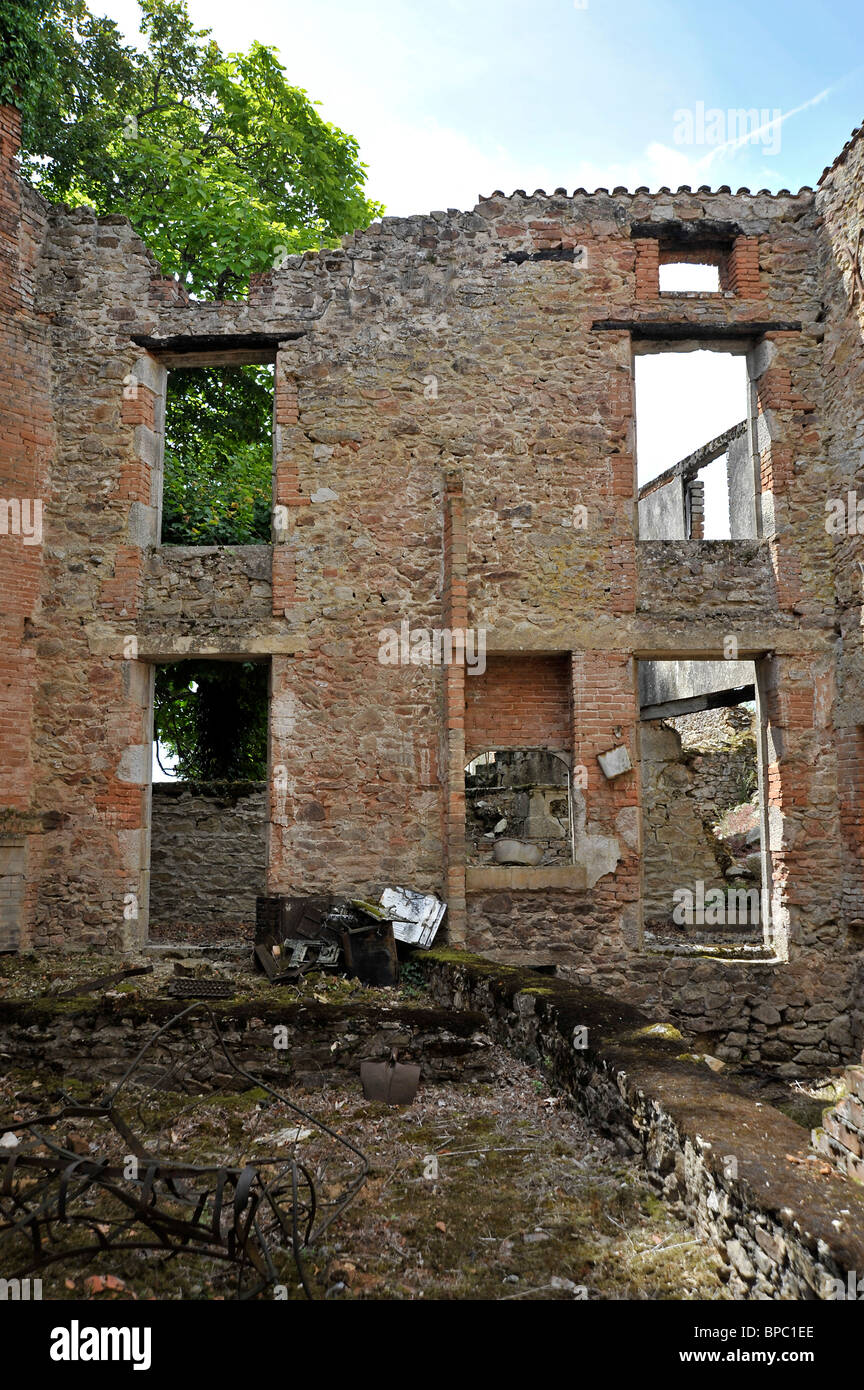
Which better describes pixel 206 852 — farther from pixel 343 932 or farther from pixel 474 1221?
pixel 474 1221

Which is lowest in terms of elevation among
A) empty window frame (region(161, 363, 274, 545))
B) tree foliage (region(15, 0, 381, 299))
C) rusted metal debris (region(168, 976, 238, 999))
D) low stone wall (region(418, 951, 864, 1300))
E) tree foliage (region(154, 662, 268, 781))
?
rusted metal debris (region(168, 976, 238, 999))

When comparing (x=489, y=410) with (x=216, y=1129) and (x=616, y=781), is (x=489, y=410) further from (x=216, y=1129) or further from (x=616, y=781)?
(x=216, y=1129)

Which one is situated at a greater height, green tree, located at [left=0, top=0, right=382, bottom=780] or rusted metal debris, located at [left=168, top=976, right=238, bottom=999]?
green tree, located at [left=0, top=0, right=382, bottom=780]

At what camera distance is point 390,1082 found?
5.32m

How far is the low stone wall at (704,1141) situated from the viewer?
8.82ft

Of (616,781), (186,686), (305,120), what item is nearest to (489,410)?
(616,781)

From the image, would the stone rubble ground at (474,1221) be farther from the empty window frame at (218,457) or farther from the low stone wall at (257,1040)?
the empty window frame at (218,457)

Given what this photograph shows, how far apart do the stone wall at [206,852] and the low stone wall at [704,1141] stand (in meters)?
7.51

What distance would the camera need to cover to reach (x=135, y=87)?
48.9 ft

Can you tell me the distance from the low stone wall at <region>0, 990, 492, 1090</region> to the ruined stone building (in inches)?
101

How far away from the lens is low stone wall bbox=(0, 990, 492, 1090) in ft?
18.7

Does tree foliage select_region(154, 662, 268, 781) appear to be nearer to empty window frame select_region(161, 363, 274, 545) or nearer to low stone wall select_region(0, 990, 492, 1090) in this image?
empty window frame select_region(161, 363, 274, 545)

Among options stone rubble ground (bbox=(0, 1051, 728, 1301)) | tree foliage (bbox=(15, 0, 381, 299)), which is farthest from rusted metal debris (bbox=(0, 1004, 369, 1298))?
tree foliage (bbox=(15, 0, 381, 299))

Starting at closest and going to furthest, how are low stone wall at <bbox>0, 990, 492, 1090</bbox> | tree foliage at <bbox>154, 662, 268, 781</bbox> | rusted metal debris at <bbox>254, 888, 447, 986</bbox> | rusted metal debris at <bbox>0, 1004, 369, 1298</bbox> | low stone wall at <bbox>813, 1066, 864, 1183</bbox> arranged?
rusted metal debris at <bbox>0, 1004, 369, 1298</bbox>, low stone wall at <bbox>813, 1066, 864, 1183</bbox>, low stone wall at <bbox>0, 990, 492, 1090</bbox>, rusted metal debris at <bbox>254, 888, 447, 986</bbox>, tree foliage at <bbox>154, 662, 268, 781</bbox>
